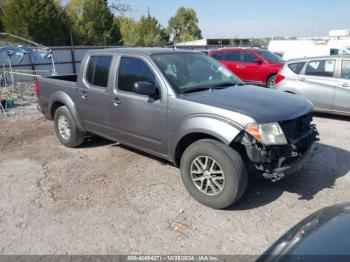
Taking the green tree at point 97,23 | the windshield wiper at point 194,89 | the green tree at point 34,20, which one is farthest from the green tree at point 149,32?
the windshield wiper at point 194,89

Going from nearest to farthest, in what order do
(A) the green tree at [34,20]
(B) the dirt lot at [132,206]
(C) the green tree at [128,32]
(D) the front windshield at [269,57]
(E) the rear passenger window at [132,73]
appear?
(B) the dirt lot at [132,206]
(E) the rear passenger window at [132,73]
(D) the front windshield at [269,57]
(A) the green tree at [34,20]
(C) the green tree at [128,32]

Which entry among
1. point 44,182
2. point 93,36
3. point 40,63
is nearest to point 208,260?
point 44,182

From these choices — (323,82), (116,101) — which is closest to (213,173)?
(116,101)

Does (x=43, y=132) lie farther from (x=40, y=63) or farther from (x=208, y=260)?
(x=40, y=63)

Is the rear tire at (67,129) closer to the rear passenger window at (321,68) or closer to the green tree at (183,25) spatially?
the rear passenger window at (321,68)

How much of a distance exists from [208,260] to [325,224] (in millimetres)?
1179

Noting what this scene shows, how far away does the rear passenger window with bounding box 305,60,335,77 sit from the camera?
771 centimetres

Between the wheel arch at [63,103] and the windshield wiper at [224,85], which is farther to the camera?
the wheel arch at [63,103]

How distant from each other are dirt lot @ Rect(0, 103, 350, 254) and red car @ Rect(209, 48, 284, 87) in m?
6.37

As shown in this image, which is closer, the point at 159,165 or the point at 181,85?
the point at 181,85

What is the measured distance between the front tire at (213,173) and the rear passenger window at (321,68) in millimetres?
5492

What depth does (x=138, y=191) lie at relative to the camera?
4199mm

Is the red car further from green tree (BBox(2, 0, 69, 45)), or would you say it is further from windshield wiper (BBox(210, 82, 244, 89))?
green tree (BBox(2, 0, 69, 45))

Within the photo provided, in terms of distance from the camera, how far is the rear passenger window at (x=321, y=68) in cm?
771
